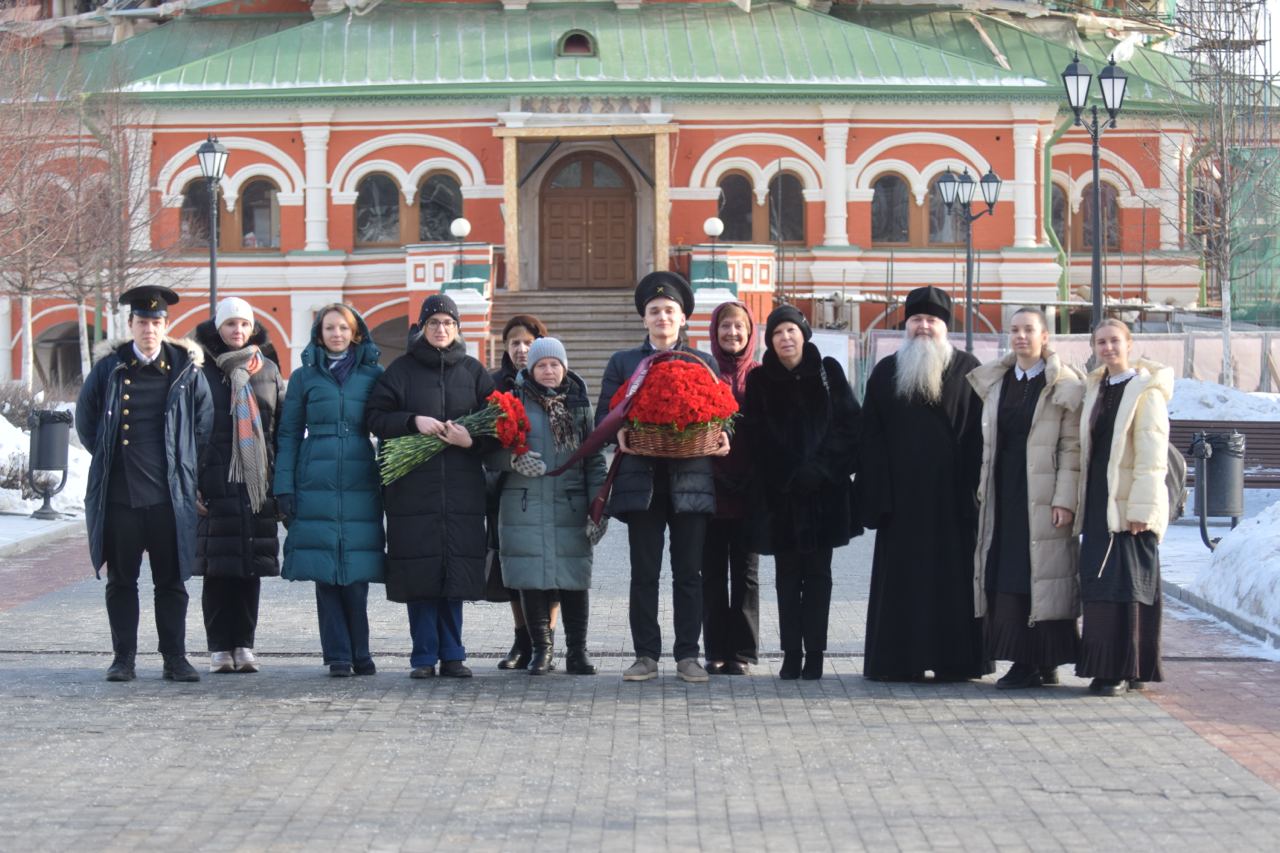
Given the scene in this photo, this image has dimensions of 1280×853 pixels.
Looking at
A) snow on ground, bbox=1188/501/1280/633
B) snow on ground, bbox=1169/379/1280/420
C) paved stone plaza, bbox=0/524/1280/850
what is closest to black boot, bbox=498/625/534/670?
paved stone plaza, bbox=0/524/1280/850

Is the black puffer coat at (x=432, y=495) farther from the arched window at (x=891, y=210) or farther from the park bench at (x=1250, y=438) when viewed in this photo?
the arched window at (x=891, y=210)

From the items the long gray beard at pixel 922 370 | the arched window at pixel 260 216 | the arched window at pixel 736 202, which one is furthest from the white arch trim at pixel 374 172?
the long gray beard at pixel 922 370

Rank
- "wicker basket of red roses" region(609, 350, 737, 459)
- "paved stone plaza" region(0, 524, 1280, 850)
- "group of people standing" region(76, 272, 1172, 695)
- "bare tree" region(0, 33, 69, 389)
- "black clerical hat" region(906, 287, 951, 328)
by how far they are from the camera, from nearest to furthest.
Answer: "paved stone plaza" region(0, 524, 1280, 850), "wicker basket of red roses" region(609, 350, 737, 459), "group of people standing" region(76, 272, 1172, 695), "black clerical hat" region(906, 287, 951, 328), "bare tree" region(0, 33, 69, 389)

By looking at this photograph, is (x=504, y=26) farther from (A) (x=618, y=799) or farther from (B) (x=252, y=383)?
(A) (x=618, y=799)

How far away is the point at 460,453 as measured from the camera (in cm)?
1171

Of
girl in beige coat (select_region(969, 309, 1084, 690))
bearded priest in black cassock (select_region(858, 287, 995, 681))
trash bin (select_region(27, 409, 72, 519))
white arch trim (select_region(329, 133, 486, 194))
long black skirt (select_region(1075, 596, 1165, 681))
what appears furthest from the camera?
white arch trim (select_region(329, 133, 486, 194))

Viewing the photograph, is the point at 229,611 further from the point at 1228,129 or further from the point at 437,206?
the point at 1228,129

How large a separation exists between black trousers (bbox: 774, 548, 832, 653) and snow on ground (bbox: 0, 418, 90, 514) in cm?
1136

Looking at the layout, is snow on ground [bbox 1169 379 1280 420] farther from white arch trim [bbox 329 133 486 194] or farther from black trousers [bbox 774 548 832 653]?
black trousers [bbox 774 548 832 653]

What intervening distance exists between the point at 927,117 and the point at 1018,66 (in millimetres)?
4380

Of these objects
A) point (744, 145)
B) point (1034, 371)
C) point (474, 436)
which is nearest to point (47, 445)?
point (474, 436)

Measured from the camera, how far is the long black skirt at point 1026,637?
442 inches

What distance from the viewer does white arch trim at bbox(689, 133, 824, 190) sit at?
41.0 metres

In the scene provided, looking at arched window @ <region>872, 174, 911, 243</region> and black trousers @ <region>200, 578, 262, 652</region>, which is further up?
arched window @ <region>872, 174, 911, 243</region>
